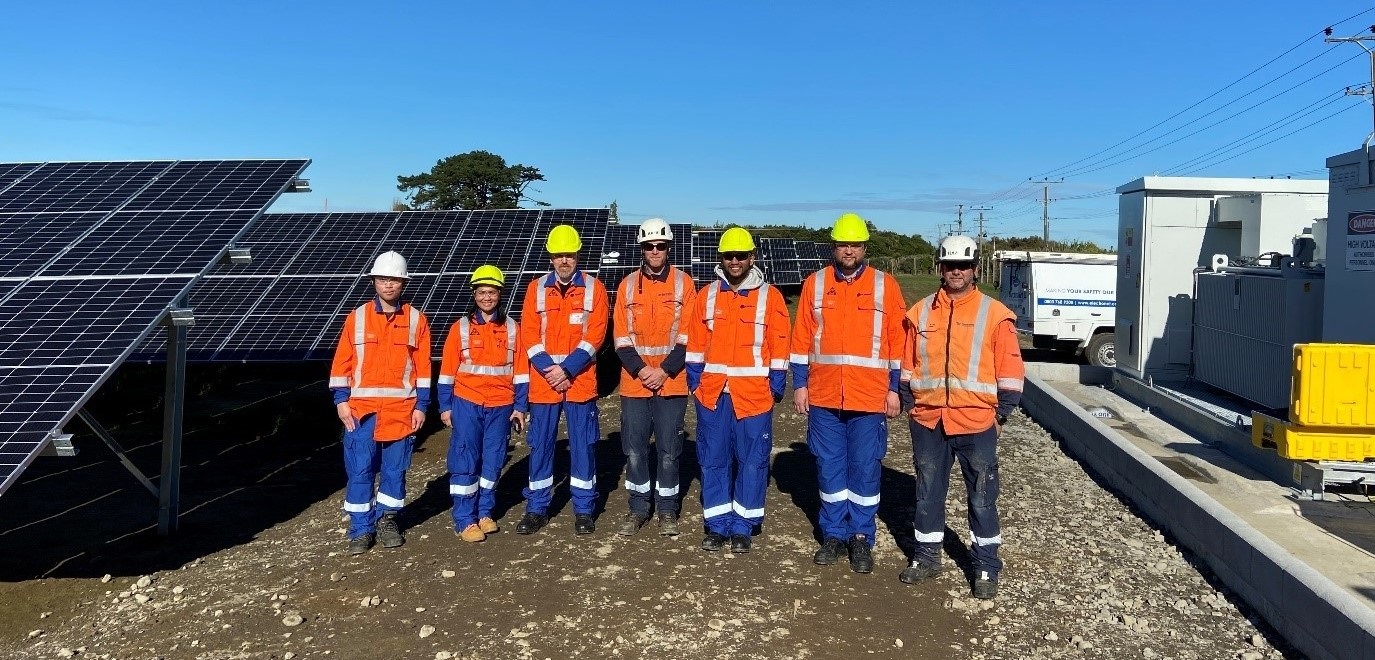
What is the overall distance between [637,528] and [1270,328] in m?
6.67

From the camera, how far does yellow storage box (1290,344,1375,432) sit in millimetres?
6836

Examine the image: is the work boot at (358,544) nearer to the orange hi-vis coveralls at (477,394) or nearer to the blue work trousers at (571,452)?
the orange hi-vis coveralls at (477,394)

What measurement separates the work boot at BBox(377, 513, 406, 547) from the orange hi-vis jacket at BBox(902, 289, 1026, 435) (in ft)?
11.4

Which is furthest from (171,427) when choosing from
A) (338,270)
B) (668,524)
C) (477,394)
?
(338,270)

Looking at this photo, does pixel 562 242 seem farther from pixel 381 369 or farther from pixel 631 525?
pixel 631 525

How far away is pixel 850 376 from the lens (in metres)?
5.76

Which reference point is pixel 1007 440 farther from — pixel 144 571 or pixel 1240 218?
pixel 144 571

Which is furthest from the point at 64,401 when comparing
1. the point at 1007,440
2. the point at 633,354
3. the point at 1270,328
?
the point at 1270,328

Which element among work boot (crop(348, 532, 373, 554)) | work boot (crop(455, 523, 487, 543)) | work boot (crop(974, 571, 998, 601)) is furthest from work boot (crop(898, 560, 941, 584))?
work boot (crop(348, 532, 373, 554))

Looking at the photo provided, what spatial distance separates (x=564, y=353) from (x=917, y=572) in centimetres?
264

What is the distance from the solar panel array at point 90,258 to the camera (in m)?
5.34

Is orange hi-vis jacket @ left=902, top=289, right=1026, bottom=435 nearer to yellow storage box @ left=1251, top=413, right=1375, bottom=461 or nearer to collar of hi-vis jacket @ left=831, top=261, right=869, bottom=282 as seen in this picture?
collar of hi-vis jacket @ left=831, top=261, right=869, bottom=282

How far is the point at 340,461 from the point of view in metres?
9.77

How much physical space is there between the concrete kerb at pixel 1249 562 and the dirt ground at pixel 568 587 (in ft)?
0.49
